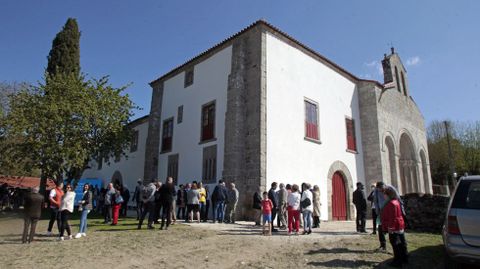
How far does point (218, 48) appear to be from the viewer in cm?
1573

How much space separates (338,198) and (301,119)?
4.53 m

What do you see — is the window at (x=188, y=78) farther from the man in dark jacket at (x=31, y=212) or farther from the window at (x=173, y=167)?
the man in dark jacket at (x=31, y=212)

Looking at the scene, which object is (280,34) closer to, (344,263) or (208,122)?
(208,122)

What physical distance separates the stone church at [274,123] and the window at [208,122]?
2.0 inches

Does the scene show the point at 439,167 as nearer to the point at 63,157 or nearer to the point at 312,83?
the point at 312,83

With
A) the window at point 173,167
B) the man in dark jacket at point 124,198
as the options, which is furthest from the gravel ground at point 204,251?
the window at point 173,167

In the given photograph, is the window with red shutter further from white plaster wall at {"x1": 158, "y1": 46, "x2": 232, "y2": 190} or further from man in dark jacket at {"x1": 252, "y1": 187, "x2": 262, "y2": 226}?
man in dark jacket at {"x1": 252, "y1": 187, "x2": 262, "y2": 226}

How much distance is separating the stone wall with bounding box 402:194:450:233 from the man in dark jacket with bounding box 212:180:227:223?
6.31m

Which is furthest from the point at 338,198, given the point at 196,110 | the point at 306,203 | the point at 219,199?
the point at 196,110

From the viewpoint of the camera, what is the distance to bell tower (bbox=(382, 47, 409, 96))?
20.8 m

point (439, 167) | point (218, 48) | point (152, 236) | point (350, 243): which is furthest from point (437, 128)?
point (152, 236)

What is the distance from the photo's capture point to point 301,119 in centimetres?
1455

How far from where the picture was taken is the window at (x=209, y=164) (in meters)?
14.1

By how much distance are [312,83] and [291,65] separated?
161 cm
